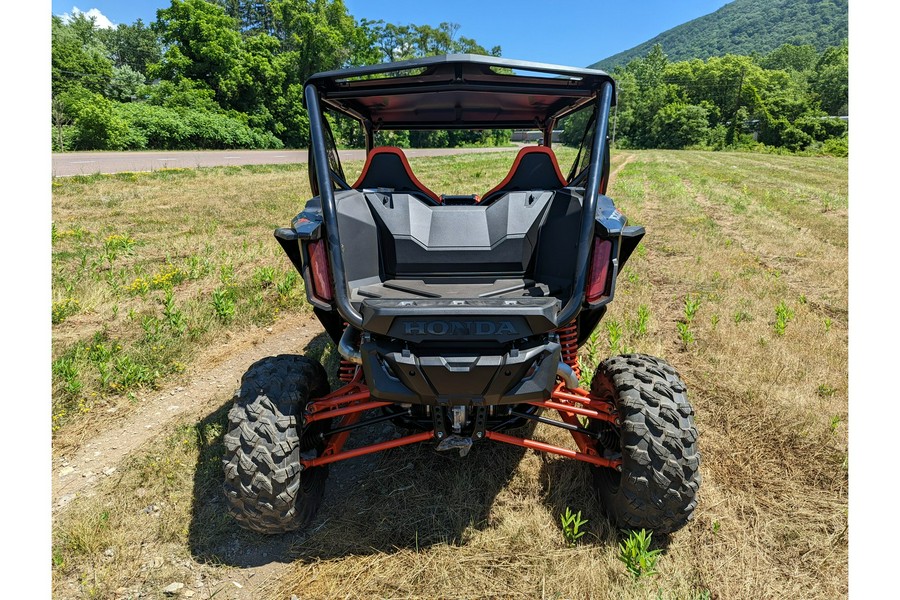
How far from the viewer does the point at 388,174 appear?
11.2 feet

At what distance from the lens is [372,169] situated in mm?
3404

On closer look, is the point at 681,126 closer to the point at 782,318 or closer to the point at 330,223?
the point at 782,318

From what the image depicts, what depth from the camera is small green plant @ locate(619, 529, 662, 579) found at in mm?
2172

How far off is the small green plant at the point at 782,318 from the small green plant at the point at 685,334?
762 mm

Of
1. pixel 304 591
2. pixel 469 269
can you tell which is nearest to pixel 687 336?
pixel 469 269

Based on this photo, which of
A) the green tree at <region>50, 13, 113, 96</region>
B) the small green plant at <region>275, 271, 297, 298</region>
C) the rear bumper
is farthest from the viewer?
the green tree at <region>50, 13, 113, 96</region>

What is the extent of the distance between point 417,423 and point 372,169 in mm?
1818

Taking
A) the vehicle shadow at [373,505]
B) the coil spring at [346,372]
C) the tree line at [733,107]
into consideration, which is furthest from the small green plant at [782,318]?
the tree line at [733,107]

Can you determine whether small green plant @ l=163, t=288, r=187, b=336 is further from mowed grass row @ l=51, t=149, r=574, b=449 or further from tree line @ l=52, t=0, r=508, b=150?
tree line @ l=52, t=0, r=508, b=150

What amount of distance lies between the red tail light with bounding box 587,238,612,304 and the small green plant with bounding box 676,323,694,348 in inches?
96.0

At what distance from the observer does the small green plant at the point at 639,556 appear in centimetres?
217

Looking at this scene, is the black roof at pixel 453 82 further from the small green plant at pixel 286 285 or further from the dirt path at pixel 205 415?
the small green plant at pixel 286 285

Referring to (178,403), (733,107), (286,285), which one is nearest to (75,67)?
(286,285)

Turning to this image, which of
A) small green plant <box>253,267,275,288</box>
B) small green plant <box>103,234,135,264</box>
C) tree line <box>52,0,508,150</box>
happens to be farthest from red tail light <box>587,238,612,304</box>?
tree line <box>52,0,508,150</box>
